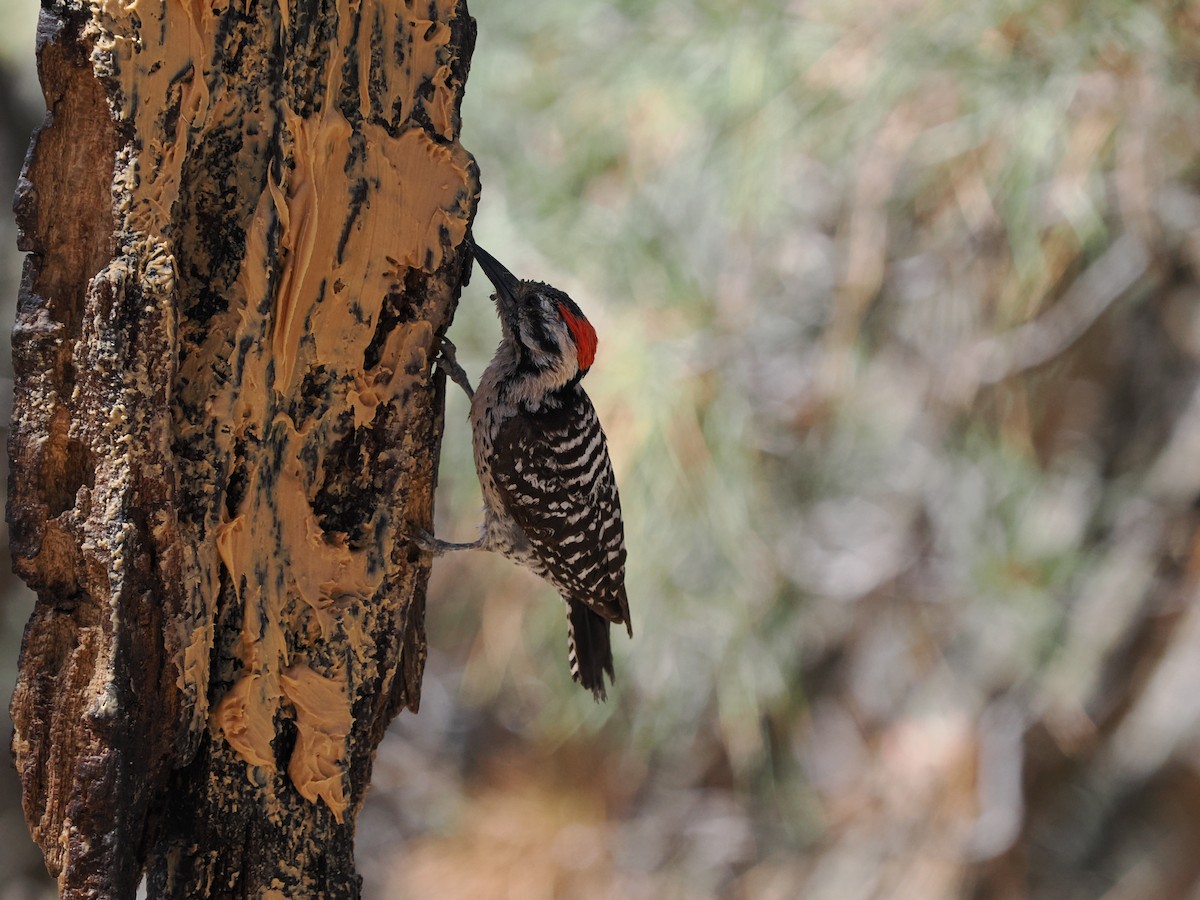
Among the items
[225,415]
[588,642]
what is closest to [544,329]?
[588,642]

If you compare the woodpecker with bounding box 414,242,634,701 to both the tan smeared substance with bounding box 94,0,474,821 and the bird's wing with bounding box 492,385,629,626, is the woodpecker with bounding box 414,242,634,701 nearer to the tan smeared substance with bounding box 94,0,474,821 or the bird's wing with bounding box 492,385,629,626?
the bird's wing with bounding box 492,385,629,626

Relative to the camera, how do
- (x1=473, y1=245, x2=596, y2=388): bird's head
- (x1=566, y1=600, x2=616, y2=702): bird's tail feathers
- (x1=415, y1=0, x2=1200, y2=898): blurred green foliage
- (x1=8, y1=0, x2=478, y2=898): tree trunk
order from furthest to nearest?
1. (x1=415, y1=0, x2=1200, y2=898): blurred green foliage
2. (x1=566, y1=600, x2=616, y2=702): bird's tail feathers
3. (x1=473, y1=245, x2=596, y2=388): bird's head
4. (x1=8, y1=0, x2=478, y2=898): tree trunk

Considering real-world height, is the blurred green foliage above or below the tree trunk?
above

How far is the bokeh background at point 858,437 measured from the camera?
253cm

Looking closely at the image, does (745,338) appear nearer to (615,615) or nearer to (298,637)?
(615,615)

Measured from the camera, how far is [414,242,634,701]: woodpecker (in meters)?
1.76

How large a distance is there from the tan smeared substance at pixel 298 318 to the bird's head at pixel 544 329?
0.51m

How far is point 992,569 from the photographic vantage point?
2885mm

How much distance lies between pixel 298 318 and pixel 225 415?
5.2 inches

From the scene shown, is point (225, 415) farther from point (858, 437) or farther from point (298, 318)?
point (858, 437)

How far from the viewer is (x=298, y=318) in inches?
44.5

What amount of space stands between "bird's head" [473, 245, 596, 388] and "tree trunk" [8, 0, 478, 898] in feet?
1.51

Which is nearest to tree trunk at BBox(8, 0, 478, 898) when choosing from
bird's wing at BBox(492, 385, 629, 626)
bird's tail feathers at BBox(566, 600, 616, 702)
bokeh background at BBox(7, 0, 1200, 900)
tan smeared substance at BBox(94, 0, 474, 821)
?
tan smeared substance at BBox(94, 0, 474, 821)

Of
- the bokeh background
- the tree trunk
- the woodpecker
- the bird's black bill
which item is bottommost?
the tree trunk
